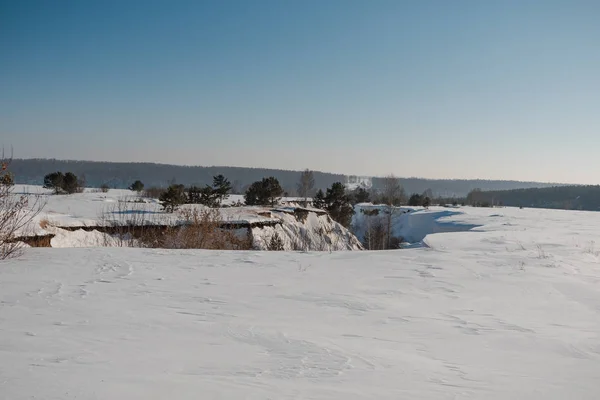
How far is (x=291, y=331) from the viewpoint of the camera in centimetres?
335

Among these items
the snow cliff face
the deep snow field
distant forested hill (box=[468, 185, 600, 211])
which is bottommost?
the snow cliff face

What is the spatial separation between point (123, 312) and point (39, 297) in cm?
105

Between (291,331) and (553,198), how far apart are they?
99940mm

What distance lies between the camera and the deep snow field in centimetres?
236

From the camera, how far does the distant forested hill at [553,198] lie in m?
77.0

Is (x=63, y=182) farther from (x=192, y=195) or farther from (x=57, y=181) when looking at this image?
(x=192, y=195)

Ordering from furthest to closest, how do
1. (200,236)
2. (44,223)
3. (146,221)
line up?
(146,221)
(44,223)
(200,236)

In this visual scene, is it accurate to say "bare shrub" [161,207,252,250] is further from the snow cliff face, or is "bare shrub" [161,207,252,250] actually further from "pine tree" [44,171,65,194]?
"pine tree" [44,171,65,194]

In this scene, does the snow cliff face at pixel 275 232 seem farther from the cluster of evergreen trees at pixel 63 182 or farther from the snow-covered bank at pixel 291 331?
the cluster of evergreen trees at pixel 63 182

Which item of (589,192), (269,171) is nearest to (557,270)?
(589,192)

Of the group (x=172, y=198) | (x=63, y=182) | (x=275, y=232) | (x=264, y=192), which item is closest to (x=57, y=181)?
(x=63, y=182)

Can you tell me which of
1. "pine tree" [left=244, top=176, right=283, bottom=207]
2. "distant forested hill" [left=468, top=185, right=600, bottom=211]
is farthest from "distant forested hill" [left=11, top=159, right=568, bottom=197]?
"pine tree" [left=244, top=176, right=283, bottom=207]

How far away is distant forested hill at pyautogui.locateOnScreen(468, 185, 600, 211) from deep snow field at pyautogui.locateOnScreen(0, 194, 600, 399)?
248 feet

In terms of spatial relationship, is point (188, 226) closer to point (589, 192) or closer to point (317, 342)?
point (317, 342)
